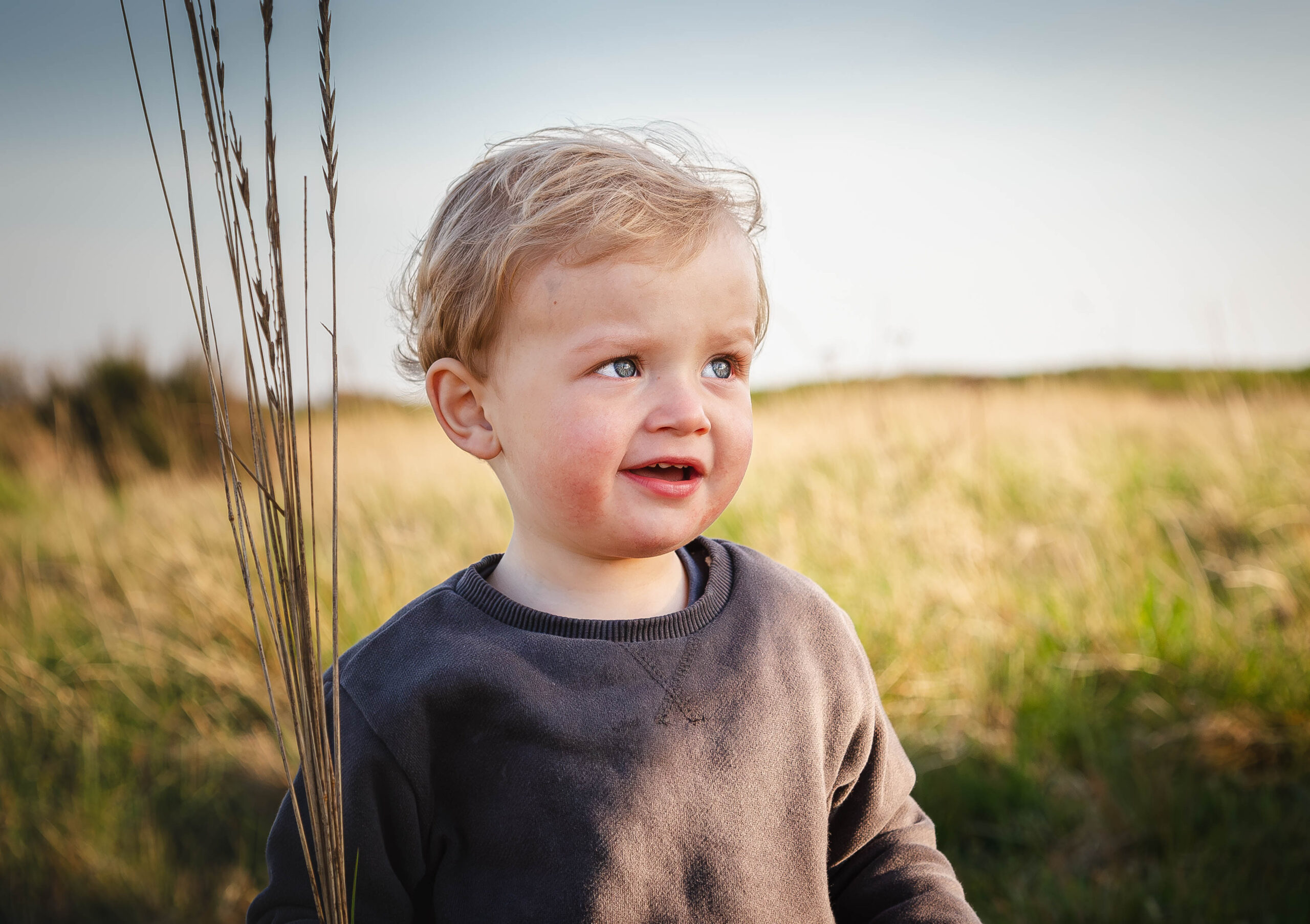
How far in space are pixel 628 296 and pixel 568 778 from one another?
660 mm

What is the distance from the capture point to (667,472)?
1.24 m

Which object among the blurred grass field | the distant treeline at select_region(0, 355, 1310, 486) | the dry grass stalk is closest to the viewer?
the dry grass stalk

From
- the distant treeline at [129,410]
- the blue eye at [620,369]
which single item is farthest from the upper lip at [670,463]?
the distant treeline at [129,410]

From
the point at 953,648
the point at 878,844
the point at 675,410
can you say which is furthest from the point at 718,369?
the point at 953,648

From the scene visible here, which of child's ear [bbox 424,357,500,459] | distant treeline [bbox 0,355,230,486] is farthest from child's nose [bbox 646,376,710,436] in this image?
distant treeline [bbox 0,355,230,486]

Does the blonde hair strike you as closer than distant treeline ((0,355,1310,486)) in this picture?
Yes

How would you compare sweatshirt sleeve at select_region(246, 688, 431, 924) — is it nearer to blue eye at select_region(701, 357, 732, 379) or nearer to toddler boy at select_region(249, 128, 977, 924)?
toddler boy at select_region(249, 128, 977, 924)

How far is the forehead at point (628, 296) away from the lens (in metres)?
1.16

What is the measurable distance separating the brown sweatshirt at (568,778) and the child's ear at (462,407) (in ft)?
0.68

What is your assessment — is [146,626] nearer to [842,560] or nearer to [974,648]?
[842,560]

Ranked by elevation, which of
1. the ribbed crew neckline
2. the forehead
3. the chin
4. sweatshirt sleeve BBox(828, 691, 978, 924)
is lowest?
sweatshirt sleeve BBox(828, 691, 978, 924)

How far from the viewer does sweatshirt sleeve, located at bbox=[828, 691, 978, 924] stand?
1348mm

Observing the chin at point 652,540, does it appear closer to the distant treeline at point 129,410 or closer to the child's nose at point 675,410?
the child's nose at point 675,410

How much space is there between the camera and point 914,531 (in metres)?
3.93
